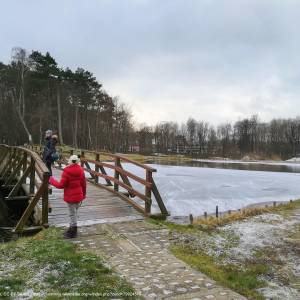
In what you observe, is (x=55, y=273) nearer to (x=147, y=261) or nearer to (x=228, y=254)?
(x=147, y=261)

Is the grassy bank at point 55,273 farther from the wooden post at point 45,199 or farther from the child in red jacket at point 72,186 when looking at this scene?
the wooden post at point 45,199

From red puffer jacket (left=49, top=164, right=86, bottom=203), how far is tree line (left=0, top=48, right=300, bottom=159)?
3890 centimetres

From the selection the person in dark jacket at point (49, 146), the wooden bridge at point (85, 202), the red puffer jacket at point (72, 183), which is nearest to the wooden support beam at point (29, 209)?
the wooden bridge at point (85, 202)

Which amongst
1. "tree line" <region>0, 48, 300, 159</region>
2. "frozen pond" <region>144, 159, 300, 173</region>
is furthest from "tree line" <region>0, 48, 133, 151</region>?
"frozen pond" <region>144, 159, 300, 173</region>

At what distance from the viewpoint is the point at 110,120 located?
229 ft

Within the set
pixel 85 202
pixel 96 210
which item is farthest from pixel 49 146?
pixel 96 210

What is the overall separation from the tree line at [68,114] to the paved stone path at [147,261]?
128ft

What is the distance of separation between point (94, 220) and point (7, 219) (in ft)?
15.6

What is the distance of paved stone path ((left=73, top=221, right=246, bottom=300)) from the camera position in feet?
16.6

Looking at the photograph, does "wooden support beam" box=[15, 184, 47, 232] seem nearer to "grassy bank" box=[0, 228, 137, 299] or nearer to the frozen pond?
"grassy bank" box=[0, 228, 137, 299]

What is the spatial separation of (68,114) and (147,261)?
58403 millimetres

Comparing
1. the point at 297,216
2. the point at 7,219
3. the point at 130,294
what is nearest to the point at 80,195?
the point at 130,294

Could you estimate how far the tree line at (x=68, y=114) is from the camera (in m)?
53.4

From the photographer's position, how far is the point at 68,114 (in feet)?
→ 206
